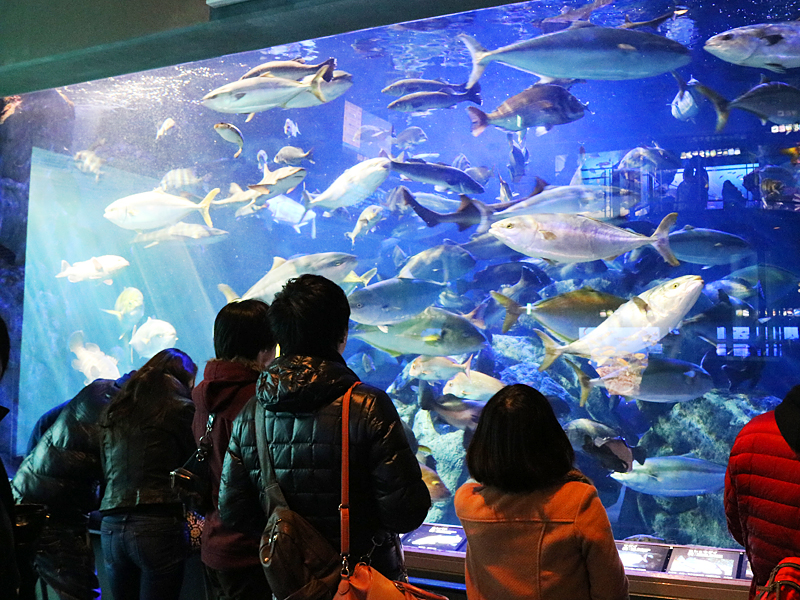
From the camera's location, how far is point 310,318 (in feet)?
6.05

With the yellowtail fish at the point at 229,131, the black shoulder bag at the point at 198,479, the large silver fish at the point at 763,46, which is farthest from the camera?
the yellowtail fish at the point at 229,131

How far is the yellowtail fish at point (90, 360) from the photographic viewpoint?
6695 millimetres

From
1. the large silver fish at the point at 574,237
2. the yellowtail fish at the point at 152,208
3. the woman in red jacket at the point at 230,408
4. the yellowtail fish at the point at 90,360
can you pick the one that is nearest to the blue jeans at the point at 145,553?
the woman in red jacket at the point at 230,408

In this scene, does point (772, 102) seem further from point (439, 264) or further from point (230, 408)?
point (230, 408)

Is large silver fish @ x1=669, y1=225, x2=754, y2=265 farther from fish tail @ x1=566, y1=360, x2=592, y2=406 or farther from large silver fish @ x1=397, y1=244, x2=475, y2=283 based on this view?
large silver fish @ x1=397, y1=244, x2=475, y2=283

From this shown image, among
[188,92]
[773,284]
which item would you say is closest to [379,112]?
[188,92]

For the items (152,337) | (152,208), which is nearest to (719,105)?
(152,208)

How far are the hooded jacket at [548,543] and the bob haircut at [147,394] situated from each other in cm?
147

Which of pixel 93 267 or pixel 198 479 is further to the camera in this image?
pixel 93 267

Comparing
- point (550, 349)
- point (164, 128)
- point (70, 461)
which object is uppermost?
point (164, 128)

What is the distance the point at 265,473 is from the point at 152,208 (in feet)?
16.1

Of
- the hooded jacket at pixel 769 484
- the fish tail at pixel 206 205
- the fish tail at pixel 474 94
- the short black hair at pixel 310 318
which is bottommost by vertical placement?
the fish tail at pixel 206 205

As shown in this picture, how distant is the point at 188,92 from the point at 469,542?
245 inches

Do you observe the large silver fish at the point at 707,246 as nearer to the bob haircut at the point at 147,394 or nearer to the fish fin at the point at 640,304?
the fish fin at the point at 640,304
